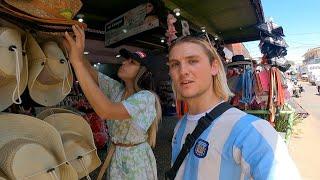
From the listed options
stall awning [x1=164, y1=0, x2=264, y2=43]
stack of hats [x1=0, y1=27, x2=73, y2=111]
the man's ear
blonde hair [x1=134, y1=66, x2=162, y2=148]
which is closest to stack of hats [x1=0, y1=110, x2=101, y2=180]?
stack of hats [x1=0, y1=27, x2=73, y2=111]

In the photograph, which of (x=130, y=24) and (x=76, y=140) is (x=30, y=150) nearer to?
(x=76, y=140)

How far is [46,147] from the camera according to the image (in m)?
1.58

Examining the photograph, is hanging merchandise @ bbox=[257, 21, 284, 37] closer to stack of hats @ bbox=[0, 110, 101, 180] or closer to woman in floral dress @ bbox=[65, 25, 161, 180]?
woman in floral dress @ bbox=[65, 25, 161, 180]

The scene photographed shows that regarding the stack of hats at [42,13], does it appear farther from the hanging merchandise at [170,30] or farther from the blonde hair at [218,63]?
the hanging merchandise at [170,30]

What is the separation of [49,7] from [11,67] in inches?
13.2

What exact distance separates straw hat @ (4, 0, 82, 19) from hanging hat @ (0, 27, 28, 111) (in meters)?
0.11

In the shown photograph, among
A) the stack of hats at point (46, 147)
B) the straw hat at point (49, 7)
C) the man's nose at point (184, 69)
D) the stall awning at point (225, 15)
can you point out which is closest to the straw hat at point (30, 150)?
the stack of hats at point (46, 147)

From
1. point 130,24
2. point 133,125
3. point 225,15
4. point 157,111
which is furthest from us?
point 225,15

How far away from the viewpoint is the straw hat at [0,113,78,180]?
1378 mm

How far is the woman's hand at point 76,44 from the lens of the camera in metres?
1.64

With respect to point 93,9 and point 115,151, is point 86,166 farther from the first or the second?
point 93,9

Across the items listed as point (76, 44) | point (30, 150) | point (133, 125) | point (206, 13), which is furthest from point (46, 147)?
point (206, 13)

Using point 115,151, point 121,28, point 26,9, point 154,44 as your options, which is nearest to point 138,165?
point 115,151

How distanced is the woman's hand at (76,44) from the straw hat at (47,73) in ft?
0.18
